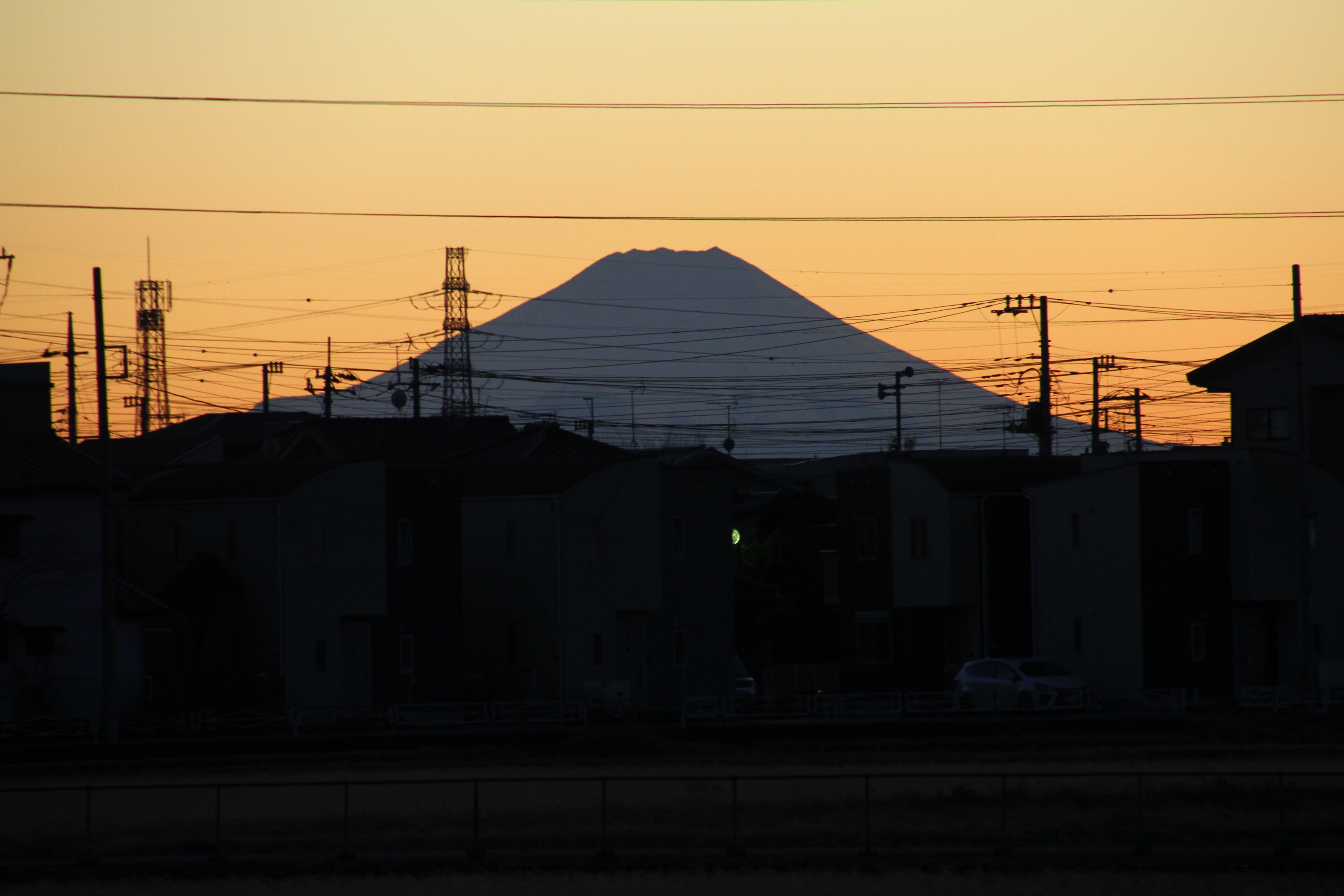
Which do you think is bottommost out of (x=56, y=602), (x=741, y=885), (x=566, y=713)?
(x=566, y=713)

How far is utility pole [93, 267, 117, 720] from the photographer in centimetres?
3028

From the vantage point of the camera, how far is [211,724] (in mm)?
30984

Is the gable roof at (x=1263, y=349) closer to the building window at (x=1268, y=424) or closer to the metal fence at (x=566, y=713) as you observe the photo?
the building window at (x=1268, y=424)

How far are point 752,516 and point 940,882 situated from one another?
44.8m

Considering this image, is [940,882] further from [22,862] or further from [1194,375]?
[1194,375]

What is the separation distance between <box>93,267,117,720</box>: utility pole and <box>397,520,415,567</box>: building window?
24.5ft

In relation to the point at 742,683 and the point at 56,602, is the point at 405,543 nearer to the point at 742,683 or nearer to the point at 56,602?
the point at 56,602

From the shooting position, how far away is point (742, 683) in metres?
43.5

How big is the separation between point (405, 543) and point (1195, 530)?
18.8 meters

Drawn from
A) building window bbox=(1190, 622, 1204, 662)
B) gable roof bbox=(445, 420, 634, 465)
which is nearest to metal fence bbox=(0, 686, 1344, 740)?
building window bbox=(1190, 622, 1204, 662)

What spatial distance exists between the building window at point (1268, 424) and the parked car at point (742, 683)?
608 inches

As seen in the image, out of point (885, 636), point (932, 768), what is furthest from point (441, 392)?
point (932, 768)

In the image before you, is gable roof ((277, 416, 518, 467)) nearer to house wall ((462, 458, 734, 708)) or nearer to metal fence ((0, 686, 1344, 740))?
house wall ((462, 458, 734, 708))

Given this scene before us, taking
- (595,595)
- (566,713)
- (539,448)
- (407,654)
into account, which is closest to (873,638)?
(595,595)
